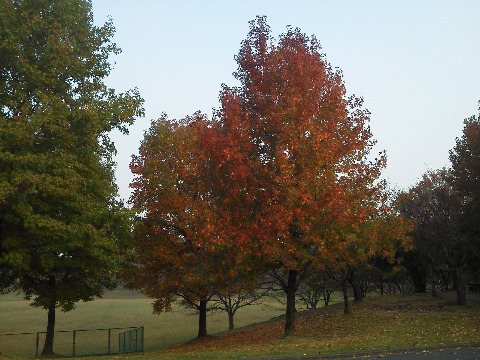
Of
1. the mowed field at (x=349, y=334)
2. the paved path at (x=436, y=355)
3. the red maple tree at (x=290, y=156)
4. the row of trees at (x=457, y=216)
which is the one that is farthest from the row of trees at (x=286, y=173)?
the row of trees at (x=457, y=216)

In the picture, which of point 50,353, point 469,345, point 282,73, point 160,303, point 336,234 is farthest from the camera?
point 160,303

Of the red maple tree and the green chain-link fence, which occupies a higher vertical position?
the red maple tree

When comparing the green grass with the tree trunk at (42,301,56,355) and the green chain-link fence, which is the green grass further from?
the tree trunk at (42,301,56,355)

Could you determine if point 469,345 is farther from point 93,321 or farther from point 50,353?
point 93,321

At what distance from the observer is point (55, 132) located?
1939 cm

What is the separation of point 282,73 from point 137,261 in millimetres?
15293

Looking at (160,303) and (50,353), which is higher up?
(160,303)

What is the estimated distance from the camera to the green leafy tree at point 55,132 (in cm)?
1791

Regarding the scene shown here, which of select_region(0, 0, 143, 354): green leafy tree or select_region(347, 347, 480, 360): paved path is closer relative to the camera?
select_region(347, 347, 480, 360): paved path

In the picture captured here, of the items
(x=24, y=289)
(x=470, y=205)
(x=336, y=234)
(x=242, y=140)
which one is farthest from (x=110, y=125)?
(x=470, y=205)

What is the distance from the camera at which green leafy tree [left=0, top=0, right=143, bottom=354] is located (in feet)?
58.7

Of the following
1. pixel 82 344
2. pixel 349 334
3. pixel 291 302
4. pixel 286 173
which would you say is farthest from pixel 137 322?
pixel 286 173

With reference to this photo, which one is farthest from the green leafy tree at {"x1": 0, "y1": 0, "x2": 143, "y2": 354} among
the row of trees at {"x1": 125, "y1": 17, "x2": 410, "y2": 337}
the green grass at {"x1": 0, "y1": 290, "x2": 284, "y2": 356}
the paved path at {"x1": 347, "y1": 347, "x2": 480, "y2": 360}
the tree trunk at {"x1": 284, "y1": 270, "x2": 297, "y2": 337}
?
the green grass at {"x1": 0, "y1": 290, "x2": 284, "y2": 356}

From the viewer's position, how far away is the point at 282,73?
20.8 m
